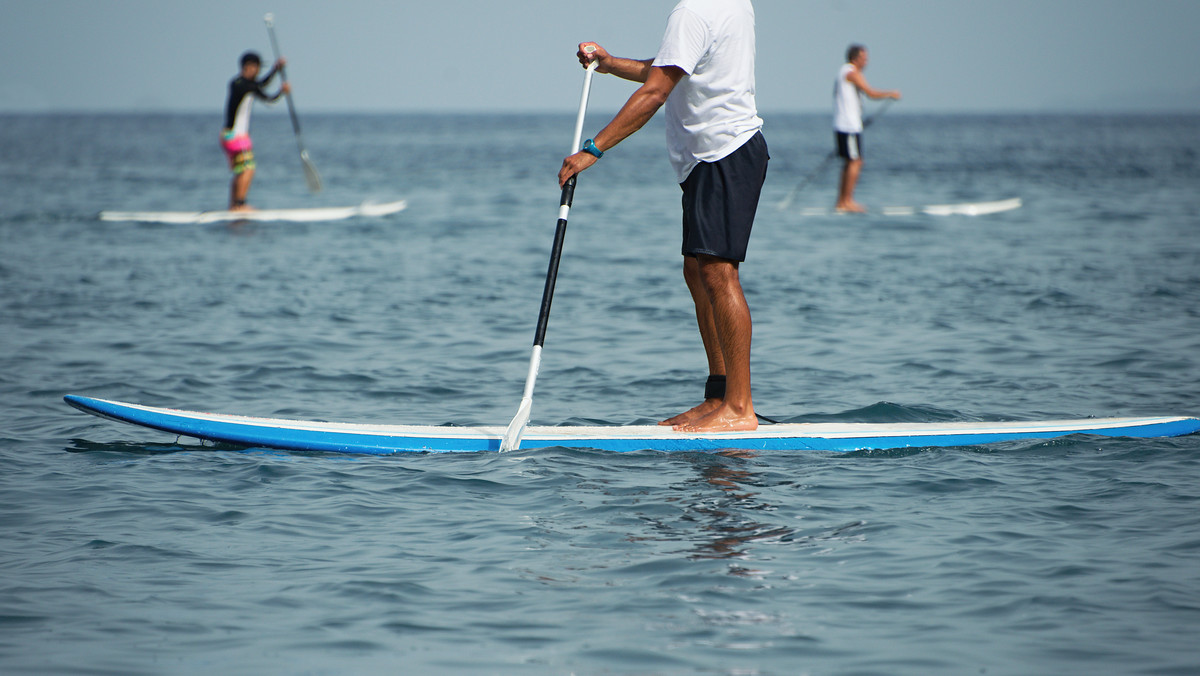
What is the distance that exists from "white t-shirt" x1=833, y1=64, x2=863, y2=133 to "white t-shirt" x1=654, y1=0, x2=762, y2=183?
10842 millimetres

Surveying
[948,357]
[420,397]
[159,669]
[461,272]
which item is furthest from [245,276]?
[159,669]

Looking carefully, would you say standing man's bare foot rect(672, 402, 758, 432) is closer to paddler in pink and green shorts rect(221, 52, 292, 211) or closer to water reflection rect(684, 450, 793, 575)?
water reflection rect(684, 450, 793, 575)

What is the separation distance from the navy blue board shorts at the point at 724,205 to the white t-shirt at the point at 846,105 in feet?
36.1

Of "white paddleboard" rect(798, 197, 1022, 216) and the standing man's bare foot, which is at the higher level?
"white paddleboard" rect(798, 197, 1022, 216)

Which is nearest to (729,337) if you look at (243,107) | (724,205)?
(724,205)

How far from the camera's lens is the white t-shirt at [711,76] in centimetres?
510

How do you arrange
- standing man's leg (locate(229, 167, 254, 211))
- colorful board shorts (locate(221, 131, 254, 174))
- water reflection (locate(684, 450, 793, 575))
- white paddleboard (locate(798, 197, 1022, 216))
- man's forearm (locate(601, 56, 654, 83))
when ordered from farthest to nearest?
white paddleboard (locate(798, 197, 1022, 216)) → standing man's leg (locate(229, 167, 254, 211)) → colorful board shorts (locate(221, 131, 254, 174)) → man's forearm (locate(601, 56, 654, 83)) → water reflection (locate(684, 450, 793, 575))

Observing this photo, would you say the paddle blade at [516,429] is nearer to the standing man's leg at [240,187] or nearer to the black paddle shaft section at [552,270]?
the black paddle shaft section at [552,270]

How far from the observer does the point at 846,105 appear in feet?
52.0

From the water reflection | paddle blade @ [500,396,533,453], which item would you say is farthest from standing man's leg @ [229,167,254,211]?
the water reflection

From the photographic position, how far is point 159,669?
3322 mm

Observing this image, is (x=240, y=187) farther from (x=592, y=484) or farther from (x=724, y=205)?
(x=592, y=484)

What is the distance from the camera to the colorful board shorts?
1548cm

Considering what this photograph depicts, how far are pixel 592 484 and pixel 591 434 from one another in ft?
1.85
